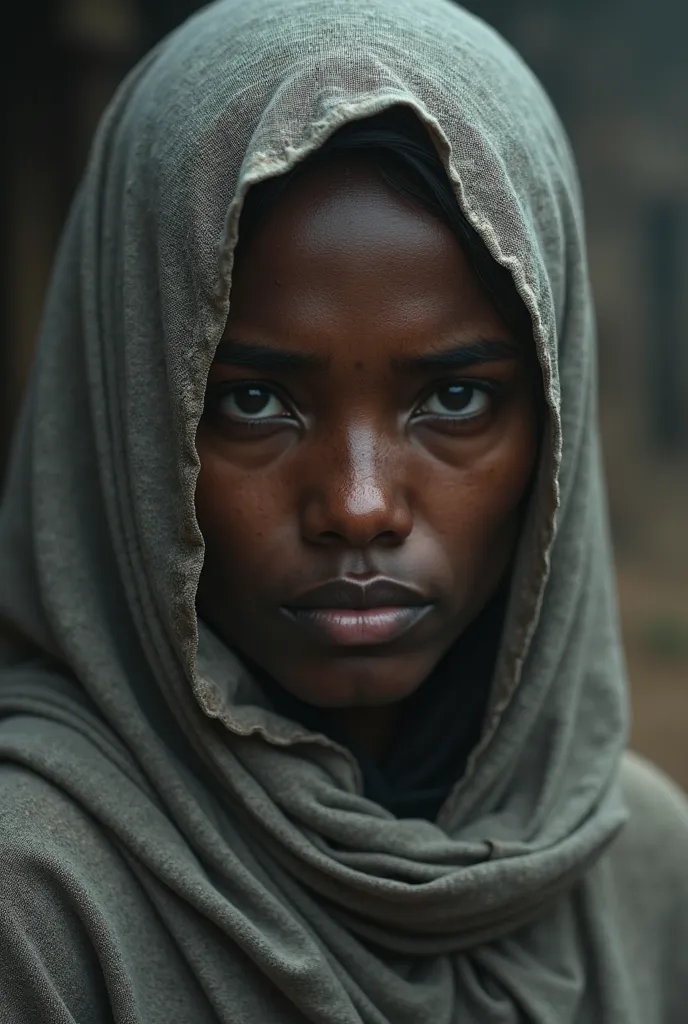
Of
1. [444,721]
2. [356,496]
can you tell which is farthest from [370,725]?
[356,496]

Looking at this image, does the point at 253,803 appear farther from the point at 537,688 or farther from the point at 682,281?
the point at 682,281

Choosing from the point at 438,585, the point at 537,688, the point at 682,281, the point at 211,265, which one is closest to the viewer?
the point at 211,265

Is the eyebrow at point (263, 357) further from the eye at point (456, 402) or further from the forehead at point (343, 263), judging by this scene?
the eye at point (456, 402)

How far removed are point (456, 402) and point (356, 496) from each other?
0.16 meters

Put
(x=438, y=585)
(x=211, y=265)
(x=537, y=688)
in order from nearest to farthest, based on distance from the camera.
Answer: (x=211, y=265) < (x=438, y=585) < (x=537, y=688)

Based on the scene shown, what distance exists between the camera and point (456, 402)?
1.42 meters

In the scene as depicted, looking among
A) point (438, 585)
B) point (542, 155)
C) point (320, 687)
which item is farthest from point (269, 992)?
point (542, 155)

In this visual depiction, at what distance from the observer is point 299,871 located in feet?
4.80

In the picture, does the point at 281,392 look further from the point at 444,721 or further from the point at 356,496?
the point at 444,721

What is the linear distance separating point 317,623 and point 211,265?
1.10 ft

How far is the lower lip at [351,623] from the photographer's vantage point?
139 centimetres

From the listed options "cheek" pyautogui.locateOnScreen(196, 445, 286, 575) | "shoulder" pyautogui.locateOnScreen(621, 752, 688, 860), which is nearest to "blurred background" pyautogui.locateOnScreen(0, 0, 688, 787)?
"shoulder" pyautogui.locateOnScreen(621, 752, 688, 860)

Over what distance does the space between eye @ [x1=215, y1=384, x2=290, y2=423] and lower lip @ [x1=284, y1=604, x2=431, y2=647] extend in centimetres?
18

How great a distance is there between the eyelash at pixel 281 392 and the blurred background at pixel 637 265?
235 centimetres
